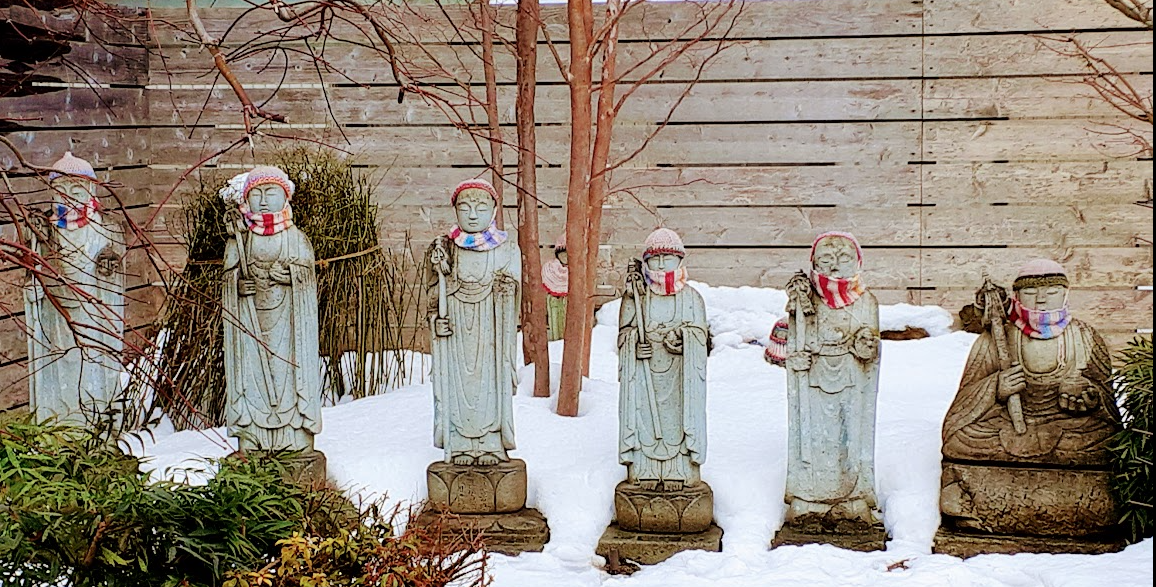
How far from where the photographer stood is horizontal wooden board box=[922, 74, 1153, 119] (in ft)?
27.1

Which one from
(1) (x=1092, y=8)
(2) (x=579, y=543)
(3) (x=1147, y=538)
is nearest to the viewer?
(3) (x=1147, y=538)

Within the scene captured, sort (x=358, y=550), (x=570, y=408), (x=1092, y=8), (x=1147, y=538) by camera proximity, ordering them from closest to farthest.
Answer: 1. (x=358, y=550)
2. (x=1147, y=538)
3. (x=570, y=408)
4. (x=1092, y=8)

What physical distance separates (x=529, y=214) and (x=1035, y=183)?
342cm

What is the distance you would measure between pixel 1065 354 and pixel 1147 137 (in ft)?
11.4

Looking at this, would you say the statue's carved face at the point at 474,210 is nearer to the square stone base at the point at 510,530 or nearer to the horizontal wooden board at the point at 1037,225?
the square stone base at the point at 510,530

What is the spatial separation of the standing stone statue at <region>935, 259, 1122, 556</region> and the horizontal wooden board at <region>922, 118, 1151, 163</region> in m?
3.13

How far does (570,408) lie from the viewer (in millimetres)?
6512

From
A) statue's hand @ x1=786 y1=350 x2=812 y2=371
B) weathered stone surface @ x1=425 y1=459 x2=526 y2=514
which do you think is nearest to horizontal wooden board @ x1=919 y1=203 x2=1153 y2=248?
statue's hand @ x1=786 y1=350 x2=812 y2=371

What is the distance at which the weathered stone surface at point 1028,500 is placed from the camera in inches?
209

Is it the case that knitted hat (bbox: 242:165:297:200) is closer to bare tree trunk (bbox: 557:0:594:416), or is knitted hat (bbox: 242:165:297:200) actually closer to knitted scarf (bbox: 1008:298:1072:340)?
bare tree trunk (bbox: 557:0:594:416)

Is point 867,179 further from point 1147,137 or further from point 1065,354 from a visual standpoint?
point 1065,354

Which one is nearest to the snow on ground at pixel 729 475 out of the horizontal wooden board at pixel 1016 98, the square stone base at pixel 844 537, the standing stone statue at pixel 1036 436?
the square stone base at pixel 844 537

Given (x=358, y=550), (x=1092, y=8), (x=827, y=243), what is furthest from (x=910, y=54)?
(x=358, y=550)

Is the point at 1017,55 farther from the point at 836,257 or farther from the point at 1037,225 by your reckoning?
the point at 836,257
